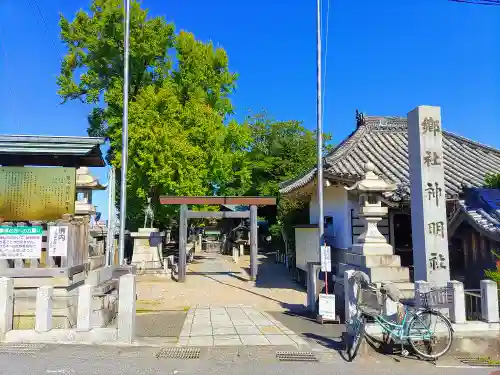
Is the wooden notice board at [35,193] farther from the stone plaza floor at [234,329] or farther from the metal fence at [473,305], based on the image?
the metal fence at [473,305]

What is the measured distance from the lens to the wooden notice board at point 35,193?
958cm

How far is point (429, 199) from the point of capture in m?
8.67

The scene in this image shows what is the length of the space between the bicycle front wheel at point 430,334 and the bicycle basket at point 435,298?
0.50 m

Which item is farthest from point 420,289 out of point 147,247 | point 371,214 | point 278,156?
point 278,156

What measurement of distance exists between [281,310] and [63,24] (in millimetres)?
21989

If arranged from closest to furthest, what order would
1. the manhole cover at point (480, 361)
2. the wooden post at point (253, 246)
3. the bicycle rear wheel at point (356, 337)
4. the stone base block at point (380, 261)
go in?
the manhole cover at point (480, 361) → the bicycle rear wheel at point (356, 337) → the stone base block at point (380, 261) → the wooden post at point (253, 246)

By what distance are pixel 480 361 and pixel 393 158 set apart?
1083 cm

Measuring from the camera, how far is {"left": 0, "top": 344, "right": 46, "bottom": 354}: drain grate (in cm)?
681

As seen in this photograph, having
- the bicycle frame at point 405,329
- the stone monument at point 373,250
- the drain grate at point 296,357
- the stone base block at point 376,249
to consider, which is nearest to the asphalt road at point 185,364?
the drain grate at point 296,357

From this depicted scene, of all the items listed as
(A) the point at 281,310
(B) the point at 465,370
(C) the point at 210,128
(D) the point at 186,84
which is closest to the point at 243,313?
(A) the point at 281,310

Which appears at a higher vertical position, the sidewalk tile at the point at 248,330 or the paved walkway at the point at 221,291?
the sidewalk tile at the point at 248,330

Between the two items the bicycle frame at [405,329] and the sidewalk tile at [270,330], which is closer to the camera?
the bicycle frame at [405,329]

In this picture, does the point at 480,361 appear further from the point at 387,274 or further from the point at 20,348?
the point at 20,348

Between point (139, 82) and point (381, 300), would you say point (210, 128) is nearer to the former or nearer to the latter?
point (139, 82)
